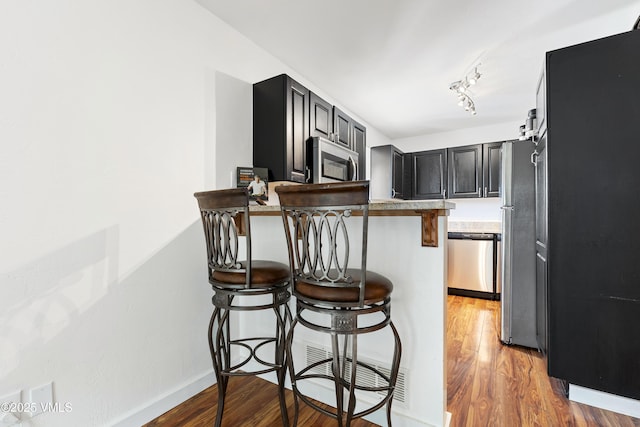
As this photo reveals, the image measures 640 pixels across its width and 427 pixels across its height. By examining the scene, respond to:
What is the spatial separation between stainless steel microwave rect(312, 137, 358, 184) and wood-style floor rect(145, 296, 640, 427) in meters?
1.63

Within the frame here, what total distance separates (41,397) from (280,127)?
191cm

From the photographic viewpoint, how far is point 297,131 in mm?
2279

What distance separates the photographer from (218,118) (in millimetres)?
1995

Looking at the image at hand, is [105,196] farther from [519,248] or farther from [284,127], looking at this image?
[519,248]

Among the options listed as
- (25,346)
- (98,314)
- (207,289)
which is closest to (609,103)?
(207,289)

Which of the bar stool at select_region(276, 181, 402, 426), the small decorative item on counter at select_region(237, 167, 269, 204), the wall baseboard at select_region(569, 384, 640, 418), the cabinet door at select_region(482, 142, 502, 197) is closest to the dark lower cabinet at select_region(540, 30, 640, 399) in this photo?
the wall baseboard at select_region(569, 384, 640, 418)

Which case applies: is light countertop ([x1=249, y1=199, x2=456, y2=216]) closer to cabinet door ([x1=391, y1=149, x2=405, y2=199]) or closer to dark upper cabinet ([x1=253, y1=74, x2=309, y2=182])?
dark upper cabinet ([x1=253, y1=74, x2=309, y2=182])

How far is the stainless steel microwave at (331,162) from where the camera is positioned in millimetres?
2428

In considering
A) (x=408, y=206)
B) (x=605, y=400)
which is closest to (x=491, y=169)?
(x=605, y=400)

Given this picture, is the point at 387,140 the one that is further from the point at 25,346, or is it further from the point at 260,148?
the point at 25,346

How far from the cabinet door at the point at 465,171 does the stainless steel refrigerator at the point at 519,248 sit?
6.67 ft

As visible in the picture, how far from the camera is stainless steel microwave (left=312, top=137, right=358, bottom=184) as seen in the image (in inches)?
95.6

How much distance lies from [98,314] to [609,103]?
272 cm

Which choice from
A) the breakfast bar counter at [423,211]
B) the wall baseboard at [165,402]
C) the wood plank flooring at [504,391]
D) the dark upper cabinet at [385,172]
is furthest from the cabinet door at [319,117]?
the wood plank flooring at [504,391]
